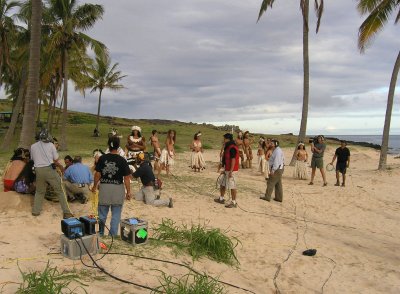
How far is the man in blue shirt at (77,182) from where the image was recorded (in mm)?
8930

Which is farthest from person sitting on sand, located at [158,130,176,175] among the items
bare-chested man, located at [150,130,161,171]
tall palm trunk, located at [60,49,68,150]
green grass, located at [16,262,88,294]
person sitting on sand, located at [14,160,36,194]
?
tall palm trunk, located at [60,49,68,150]

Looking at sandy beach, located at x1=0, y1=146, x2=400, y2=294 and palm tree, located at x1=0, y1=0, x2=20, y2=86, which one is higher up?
palm tree, located at x1=0, y1=0, x2=20, y2=86

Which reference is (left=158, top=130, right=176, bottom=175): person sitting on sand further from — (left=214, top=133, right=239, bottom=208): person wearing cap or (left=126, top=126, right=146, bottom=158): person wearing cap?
(left=214, top=133, right=239, bottom=208): person wearing cap

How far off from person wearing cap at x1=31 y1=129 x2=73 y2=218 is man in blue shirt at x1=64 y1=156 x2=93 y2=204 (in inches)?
52.9

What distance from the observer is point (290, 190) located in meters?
13.2

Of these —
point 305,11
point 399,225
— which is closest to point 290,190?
point 399,225

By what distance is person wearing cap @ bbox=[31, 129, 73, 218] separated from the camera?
7289 mm

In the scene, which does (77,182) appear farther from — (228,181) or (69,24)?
(69,24)

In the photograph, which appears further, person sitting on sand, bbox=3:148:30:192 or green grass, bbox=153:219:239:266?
person sitting on sand, bbox=3:148:30:192

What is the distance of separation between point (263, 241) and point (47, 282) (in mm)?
4732

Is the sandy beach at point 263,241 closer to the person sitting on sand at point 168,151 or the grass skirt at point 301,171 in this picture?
the person sitting on sand at point 168,151

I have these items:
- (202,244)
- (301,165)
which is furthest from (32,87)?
(301,165)

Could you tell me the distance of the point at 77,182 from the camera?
29.5ft

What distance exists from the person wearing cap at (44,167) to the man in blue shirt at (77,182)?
1.34 m
